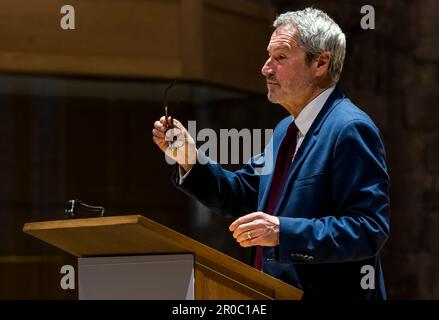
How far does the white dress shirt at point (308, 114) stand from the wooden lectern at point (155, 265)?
27.8 inches

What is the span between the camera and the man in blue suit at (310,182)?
2.31 metres

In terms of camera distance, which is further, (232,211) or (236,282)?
(232,211)

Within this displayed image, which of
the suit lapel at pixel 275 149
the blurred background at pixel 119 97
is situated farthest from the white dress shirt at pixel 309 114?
the blurred background at pixel 119 97

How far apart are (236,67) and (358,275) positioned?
263 cm

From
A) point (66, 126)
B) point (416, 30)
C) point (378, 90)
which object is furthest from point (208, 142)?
point (416, 30)

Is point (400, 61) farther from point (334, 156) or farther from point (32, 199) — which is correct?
point (334, 156)

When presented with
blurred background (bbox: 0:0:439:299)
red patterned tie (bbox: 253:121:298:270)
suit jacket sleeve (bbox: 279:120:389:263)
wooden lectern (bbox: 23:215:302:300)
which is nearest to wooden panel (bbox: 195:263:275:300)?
wooden lectern (bbox: 23:215:302:300)

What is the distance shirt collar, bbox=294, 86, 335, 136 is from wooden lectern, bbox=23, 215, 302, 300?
0.72 m

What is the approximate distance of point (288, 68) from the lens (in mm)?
2686

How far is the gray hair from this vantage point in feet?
8.77

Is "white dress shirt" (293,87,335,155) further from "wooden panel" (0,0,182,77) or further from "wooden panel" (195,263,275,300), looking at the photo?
"wooden panel" (0,0,182,77)

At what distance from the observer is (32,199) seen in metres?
4.64

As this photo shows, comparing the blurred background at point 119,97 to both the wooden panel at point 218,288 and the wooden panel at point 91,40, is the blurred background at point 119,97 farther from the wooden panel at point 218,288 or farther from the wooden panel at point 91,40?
the wooden panel at point 218,288
